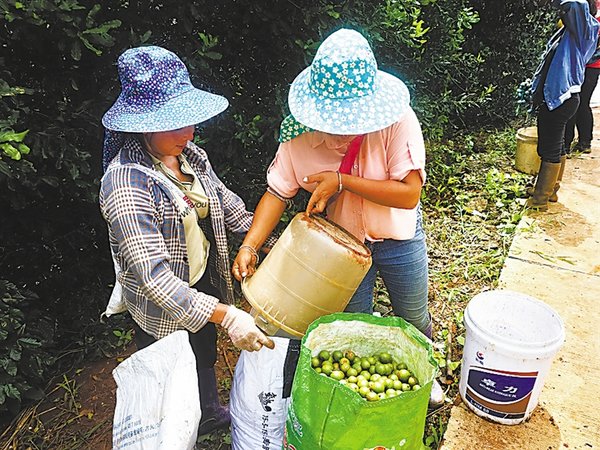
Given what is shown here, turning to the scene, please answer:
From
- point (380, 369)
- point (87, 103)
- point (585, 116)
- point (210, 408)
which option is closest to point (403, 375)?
point (380, 369)

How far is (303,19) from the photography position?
292 cm

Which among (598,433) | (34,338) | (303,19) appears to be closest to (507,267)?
(598,433)

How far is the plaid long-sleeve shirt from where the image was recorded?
169cm

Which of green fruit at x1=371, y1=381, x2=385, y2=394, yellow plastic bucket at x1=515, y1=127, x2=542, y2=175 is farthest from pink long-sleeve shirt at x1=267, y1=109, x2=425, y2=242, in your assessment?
yellow plastic bucket at x1=515, y1=127, x2=542, y2=175

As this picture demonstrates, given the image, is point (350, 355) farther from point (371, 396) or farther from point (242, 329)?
point (242, 329)

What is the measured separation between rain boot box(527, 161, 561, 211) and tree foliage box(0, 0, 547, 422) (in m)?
1.84

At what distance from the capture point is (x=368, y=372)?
1.88m

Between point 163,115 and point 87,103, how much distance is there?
40.2 inches

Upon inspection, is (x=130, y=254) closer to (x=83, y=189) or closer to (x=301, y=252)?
(x=301, y=252)

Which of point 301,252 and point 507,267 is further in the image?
point 507,267

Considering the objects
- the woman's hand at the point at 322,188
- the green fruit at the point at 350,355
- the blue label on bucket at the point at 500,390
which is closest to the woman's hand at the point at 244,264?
the woman's hand at the point at 322,188

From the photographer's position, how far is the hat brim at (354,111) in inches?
66.7

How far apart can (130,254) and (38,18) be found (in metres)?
1.12

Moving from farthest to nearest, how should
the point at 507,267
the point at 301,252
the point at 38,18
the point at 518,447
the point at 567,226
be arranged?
the point at 567,226 < the point at 507,267 < the point at 518,447 < the point at 38,18 < the point at 301,252
